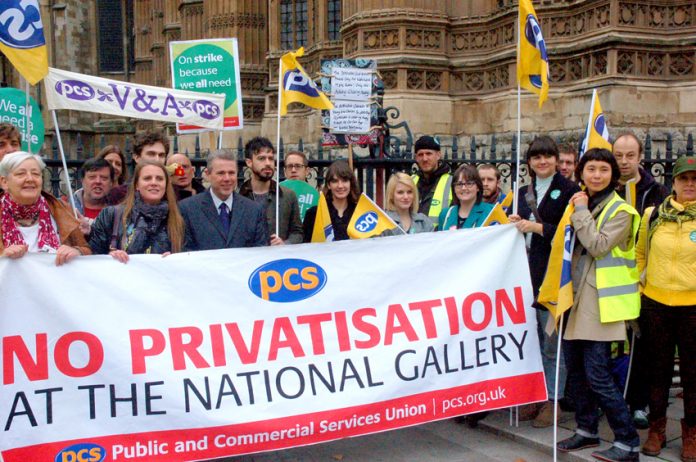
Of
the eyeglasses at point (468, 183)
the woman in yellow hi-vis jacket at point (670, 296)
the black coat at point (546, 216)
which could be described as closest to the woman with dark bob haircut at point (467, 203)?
the eyeglasses at point (468, 183)

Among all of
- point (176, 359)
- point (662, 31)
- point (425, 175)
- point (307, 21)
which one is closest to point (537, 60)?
point (425, 175)

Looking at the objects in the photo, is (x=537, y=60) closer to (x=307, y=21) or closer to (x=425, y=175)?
(x=425, y=175)

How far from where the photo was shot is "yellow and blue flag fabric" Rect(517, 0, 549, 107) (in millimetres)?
5508

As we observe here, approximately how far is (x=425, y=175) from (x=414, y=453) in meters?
2.49

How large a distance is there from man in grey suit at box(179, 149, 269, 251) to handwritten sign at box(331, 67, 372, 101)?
2.61 metres

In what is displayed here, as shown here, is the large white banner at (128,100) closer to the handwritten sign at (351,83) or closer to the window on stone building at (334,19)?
the handwritten sign at (351,83)

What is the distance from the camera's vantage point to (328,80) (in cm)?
775

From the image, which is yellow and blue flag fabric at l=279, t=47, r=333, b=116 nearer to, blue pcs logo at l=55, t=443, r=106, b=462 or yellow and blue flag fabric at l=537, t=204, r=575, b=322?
yellow and blue flag fabric at l=537, t=204, r=575, b=322

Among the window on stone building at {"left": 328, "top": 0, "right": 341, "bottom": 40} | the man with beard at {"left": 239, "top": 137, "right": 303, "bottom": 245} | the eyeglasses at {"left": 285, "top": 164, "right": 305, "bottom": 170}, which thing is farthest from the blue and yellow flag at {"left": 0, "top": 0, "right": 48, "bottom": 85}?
the window on stone building at {"left": 328, "top": 0, "right": 341, "bottom": 40}

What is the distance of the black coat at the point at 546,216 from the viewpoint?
210 inches

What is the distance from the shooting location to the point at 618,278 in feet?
15.4

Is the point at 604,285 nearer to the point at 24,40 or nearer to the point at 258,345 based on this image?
the point at 258,345

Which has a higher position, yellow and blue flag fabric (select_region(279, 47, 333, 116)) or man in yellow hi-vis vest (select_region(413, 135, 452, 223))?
yellow and blue flag fabric (select_region(279, 47, 333, 116))

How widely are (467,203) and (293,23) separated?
20142 millimetres
